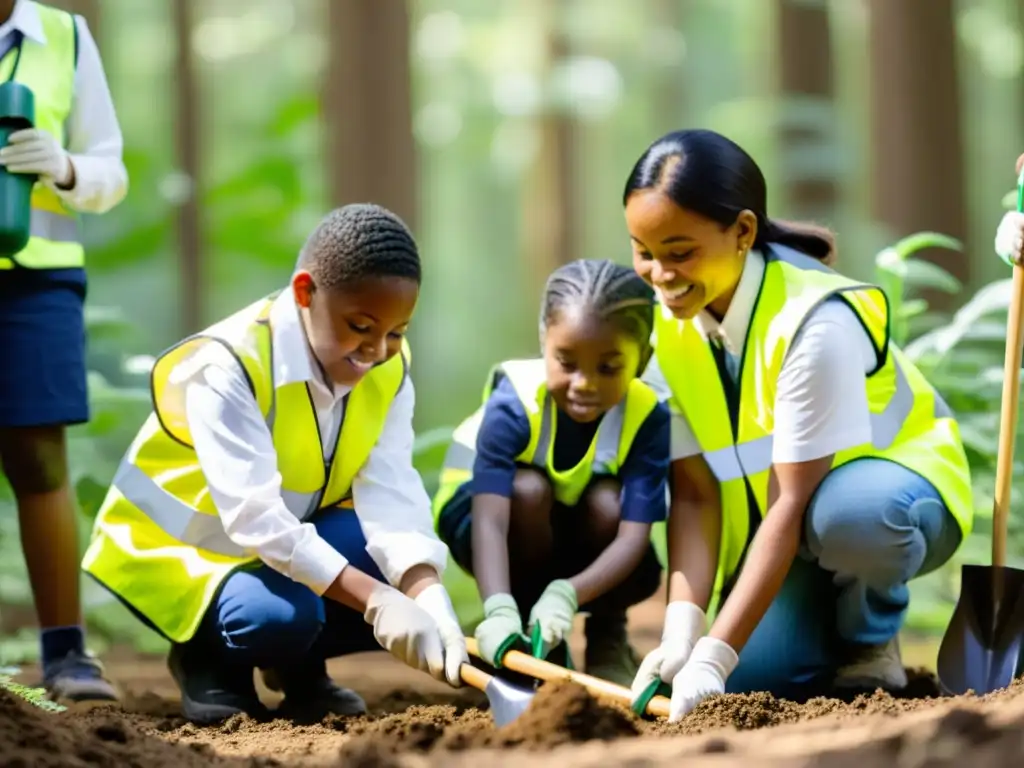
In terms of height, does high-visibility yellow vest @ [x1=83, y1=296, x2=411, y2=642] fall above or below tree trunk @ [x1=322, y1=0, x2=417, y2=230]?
below

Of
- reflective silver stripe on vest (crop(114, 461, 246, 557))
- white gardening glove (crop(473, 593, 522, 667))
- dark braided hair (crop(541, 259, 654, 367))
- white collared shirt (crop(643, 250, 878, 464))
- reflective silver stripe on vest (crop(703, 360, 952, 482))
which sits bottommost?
white gardening glove (crop(473, 593, 522, 667))

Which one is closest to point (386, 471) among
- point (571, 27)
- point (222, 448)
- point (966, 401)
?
point (222, 448)

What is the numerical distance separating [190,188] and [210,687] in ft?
17.0

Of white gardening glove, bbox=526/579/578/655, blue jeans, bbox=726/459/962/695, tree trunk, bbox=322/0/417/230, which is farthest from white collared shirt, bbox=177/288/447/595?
tree trunk, bbox=322/0/417/230

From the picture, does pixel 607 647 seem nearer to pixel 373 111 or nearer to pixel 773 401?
pixel 773 401

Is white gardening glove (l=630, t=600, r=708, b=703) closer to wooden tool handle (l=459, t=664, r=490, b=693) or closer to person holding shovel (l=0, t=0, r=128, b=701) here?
wooden tool handle (l=459, t=664, r=490, b=693)

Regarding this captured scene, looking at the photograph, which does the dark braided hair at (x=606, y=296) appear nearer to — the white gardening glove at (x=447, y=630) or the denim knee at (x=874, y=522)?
the denim knee at (x=874, y=522)

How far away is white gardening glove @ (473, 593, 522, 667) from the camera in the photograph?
9.23ft

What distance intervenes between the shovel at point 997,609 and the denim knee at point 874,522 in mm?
134

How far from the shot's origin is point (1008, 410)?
10.4ft

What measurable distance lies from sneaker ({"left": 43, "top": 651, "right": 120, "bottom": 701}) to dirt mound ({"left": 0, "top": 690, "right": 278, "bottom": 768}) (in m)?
0.91

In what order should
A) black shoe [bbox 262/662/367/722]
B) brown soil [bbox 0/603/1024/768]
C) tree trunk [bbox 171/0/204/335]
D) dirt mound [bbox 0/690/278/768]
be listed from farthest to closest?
tree trunk [bbox 171/0/204/335], black shoe [bbox 262/662/367/722], dirt mound [bbox 0/690/278/768], brown soil [bbox 0/603/1024/768]

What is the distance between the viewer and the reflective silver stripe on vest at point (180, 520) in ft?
10.1

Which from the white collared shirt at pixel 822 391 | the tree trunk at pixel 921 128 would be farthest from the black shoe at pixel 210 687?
the tree trunk at pixel 921 128
